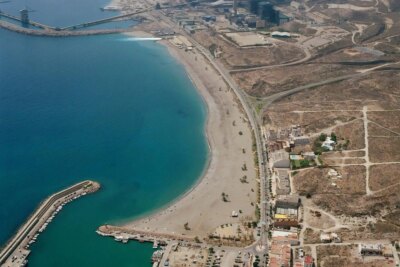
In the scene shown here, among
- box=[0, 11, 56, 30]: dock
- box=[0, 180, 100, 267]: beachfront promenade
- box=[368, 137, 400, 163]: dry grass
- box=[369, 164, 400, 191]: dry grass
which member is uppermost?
box=[0, 11, 56, 30]: dock

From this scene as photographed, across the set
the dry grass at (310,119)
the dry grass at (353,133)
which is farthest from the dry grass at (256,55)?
the dry grass at (353,133)

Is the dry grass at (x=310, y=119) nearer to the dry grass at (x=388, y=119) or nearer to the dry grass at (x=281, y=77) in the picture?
the dry grass at (x=388, y=119)

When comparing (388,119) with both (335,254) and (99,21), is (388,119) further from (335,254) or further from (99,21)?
(99,21)

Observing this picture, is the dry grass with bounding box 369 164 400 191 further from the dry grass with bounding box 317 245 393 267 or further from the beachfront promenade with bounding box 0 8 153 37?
the beachfront promenade with bounding box 0 8 153 37

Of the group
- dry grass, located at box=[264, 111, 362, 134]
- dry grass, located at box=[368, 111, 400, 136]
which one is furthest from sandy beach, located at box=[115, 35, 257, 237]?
dry grass, located at box=[368, 111, 400, 136]

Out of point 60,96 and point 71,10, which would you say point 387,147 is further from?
point 71,10

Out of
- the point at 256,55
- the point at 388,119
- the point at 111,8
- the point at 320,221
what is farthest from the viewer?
the point at 111,8

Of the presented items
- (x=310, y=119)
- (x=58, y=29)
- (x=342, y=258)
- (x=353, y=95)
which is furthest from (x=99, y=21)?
(x=342, y=258)
